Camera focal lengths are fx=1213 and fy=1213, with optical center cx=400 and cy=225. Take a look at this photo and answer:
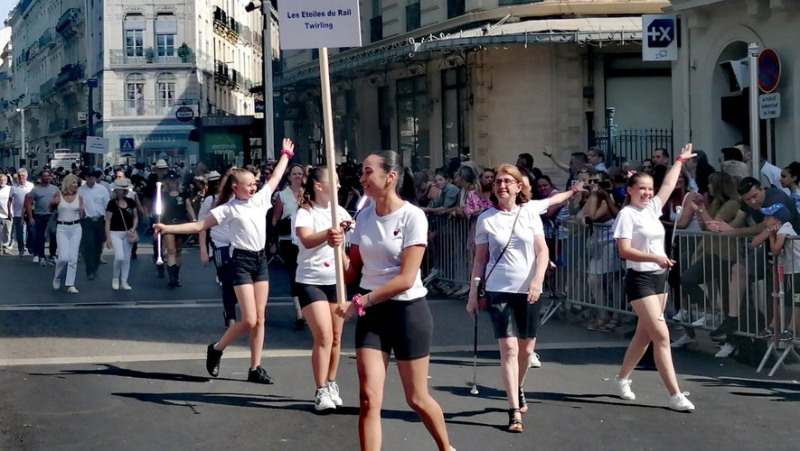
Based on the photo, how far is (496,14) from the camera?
26125 mm

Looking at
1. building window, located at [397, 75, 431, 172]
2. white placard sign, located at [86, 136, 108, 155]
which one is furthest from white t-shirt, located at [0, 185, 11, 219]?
white placard sign, located at [86, 136, 108, 155]

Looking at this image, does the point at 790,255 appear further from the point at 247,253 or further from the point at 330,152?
the point at 330,152

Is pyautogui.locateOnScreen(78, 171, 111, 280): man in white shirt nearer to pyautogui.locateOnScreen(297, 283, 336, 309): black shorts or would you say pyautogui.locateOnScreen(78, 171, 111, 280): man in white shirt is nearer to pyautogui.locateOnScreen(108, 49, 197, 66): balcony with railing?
pyautogui.locateOnScreen(297, 283, 336, 309): black shorts

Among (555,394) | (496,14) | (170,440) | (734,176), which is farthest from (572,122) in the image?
(170,440)

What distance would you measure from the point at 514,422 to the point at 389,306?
1.86m

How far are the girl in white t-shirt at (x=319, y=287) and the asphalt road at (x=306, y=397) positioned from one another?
0.27 metres

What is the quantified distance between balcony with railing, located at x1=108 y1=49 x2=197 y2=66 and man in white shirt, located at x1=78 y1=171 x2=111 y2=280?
161 feet

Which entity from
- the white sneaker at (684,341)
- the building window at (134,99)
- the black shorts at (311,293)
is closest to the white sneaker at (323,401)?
the black shorts at (311,293)

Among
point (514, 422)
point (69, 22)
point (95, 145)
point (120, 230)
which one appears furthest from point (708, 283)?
point (69, 22)

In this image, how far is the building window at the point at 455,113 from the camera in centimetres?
2772

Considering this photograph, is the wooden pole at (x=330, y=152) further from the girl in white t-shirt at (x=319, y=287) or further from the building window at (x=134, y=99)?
the building window at (x=134, y=99)

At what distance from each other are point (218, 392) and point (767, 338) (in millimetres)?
4620

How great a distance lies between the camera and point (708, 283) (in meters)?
10.9

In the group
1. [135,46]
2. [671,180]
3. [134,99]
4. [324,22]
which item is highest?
[135,46]
